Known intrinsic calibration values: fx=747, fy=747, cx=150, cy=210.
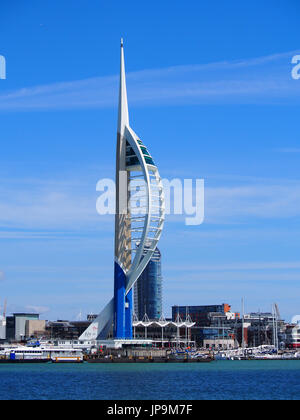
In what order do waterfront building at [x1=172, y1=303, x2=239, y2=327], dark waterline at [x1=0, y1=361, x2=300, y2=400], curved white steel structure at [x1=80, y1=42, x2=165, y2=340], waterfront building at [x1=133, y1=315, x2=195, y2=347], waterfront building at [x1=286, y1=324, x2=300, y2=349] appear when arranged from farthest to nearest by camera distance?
waterfront building at [x1=172, y1=303, x2=239, y2=327]
waterfront building at [x1=286, y1=324, x2=300, y2=349]
waterfront building at [x1=133, y1=315, x2=195, y2=347]
curved white steel structure at [x1=80, y1=42, x2=165, y2=340]
dark waterline at [x1=0, y1=361, x2=300, y2=400]

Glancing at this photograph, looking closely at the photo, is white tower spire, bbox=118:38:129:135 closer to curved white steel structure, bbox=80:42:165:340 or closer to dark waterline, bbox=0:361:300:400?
curved white steel structure, bbox=80:42:165:340

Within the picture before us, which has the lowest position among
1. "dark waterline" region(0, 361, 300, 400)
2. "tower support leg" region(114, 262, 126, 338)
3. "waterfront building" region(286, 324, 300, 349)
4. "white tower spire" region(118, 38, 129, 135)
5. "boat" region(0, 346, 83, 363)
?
"dark waterline" region(0, 361, 300, 400)

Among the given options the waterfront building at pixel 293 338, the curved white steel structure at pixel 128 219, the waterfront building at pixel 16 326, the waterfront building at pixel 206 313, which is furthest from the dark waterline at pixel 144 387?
the waterfront building at pixel 206 313

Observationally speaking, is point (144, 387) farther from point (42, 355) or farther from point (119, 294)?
point (42, 355)

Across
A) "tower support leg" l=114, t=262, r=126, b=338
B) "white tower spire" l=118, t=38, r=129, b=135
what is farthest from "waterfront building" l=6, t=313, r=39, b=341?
"white tower spire" l=118, t=38, r=129, b=135

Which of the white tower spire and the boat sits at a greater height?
the white tower spire

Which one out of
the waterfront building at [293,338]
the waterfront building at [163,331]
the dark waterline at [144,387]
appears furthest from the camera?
the waterfront building at [293,338]

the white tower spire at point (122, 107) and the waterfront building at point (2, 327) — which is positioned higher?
the white tower spire at point (122, 107)

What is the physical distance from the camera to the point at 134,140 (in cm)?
10169

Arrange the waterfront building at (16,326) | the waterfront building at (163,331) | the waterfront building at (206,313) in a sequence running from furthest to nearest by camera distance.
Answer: the waterfront building at (206,313), the waterfront building at (16,326), the waterfront building at (163,331)

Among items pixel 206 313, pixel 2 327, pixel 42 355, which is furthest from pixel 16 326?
pixel 42 355

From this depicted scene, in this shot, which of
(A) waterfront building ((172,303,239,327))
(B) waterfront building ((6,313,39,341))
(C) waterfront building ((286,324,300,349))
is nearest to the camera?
(B) waterfront building ((6,313,39,341))

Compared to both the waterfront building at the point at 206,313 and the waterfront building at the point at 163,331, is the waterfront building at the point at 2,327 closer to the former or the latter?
the waterfront building at the point at 163,331
